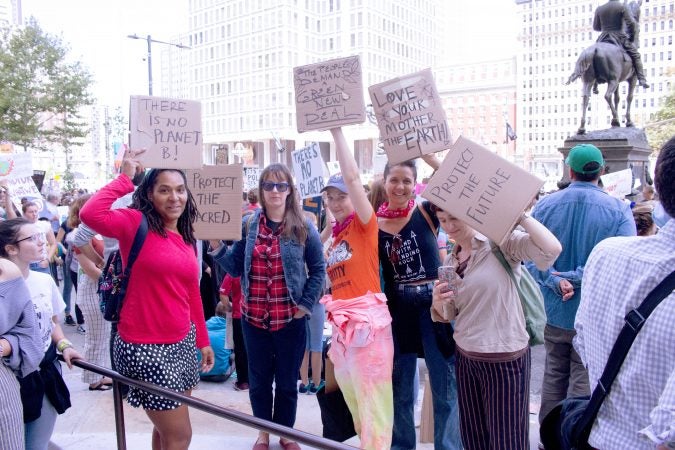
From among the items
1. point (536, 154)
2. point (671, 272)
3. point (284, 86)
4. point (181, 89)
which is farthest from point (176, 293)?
point (181, 89)

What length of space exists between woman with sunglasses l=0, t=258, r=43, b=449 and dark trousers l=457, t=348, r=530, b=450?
1944 mm

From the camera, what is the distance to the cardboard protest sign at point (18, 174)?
786 centimetres

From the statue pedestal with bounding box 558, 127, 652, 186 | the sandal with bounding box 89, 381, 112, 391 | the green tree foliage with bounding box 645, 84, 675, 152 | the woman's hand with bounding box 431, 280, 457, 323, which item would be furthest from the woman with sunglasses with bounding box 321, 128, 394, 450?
the green tree foliage with bounding box 645, 84, 675, 152

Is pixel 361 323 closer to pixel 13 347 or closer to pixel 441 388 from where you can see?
pixel 441 388

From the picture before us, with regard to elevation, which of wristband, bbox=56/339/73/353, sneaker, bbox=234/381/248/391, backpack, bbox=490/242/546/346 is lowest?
sneaker, bbox=234/381/248/391

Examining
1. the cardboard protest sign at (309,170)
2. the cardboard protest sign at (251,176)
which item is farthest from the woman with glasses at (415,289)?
the cardboard protest sign at (251,176)

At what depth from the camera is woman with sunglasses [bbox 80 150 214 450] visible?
270 cm

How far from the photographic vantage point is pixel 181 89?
135250 millimetres

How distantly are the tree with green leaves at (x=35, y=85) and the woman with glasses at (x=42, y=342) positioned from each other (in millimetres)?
20415

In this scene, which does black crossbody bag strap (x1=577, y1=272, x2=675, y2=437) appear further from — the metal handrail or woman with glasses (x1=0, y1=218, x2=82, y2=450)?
woman with glasses (x1=0, y1=218, x2=82, y2=450)

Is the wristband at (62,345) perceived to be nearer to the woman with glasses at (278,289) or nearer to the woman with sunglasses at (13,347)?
the woman with sunglasses at (13,347)

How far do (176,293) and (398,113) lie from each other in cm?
156

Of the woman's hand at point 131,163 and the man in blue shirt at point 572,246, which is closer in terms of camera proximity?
the woman's hand at point 131,163

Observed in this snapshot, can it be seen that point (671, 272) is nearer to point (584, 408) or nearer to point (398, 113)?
point (584, 408)
